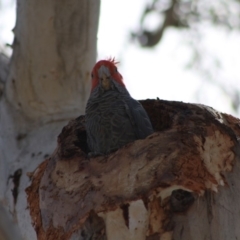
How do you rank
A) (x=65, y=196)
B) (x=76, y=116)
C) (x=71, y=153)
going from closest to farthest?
(x=65, y=196) → (x=71, y=153) → (x=76, y=116)

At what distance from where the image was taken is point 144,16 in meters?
8.00

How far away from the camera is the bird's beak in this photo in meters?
4.34

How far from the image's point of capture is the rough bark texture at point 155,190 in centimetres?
287

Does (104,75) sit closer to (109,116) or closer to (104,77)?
(104,77)

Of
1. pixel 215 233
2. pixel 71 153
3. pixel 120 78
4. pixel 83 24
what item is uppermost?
pixel 83 24

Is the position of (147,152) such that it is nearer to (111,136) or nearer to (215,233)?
(215,233)

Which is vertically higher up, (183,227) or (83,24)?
(83,24)

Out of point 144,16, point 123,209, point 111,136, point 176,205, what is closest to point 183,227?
point 176,205

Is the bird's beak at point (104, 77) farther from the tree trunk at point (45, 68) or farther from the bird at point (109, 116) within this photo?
the tree trunk at point (45, 68)

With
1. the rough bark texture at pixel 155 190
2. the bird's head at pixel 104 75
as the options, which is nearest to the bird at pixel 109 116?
the bird's head at pixel 104 75

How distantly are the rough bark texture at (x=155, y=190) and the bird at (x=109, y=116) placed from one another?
2.50ft

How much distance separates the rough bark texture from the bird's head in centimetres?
122

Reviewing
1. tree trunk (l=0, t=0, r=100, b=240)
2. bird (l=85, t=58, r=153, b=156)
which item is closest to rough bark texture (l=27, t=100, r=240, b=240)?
bird (l=85, t=58, r=153, b=156)

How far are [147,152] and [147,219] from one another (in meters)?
0.35
